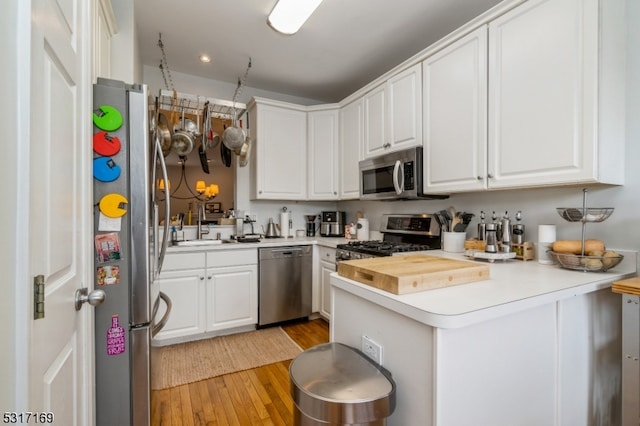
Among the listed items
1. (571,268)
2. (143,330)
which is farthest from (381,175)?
(143,330)

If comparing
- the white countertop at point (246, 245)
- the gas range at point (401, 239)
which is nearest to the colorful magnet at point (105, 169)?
the white countertop at point (246, 245)

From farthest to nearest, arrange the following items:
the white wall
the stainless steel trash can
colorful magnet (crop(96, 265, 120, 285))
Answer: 1. colorful magnet (crop(96, 265, 120, 285))
2. the stainless steel trash can
3. the white wall

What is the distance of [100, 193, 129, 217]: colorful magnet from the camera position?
1.22 m

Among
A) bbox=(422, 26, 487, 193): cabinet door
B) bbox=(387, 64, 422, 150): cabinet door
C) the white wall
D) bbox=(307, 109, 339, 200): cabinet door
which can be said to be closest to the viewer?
the white wall

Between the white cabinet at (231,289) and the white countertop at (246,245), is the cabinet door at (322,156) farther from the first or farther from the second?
the white cabinet at (231,289)

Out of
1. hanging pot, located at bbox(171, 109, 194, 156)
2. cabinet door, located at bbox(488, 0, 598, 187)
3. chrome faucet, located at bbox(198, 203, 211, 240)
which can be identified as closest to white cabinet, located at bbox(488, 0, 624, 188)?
cabinet door, located at bbox(488, 0, 598, 187)

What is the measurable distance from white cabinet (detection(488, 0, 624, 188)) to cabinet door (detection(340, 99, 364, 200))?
4.62ft

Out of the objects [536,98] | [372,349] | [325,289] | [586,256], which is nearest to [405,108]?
[536,98]

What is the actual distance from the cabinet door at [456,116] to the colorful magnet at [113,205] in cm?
195

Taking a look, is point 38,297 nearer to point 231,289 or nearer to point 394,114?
point 231,289

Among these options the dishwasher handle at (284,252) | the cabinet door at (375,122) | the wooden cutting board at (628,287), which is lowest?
the dishwasher handle at (284,252)

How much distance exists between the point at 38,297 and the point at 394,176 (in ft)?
7.16

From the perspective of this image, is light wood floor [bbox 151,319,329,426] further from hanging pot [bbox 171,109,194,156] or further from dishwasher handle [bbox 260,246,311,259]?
hanging pot [bbox 171,109,194,156]

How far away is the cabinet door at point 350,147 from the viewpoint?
9.86 ft
